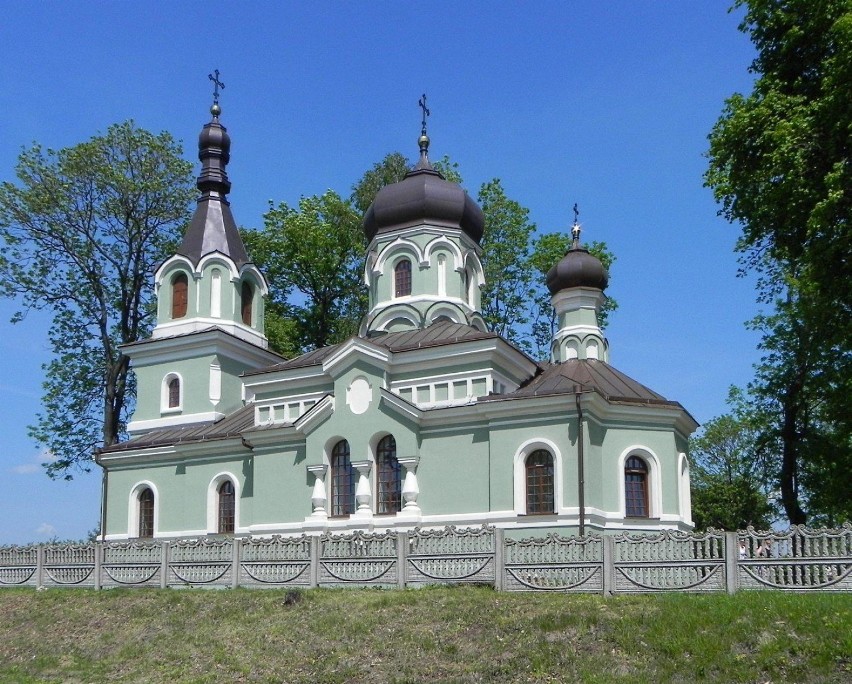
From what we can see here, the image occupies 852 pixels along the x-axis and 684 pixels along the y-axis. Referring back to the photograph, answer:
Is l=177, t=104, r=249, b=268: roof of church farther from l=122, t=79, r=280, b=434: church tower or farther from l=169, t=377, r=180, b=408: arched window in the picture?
l=169, t=377, r=180, b=408: arched window

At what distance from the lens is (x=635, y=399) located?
1981cm

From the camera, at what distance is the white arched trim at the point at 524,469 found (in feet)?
62.0

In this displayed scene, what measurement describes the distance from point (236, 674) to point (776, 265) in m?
18.5

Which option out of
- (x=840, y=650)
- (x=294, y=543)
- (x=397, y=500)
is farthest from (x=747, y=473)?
(x=840, y=650)

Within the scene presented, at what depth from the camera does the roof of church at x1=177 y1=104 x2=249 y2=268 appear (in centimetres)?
2673

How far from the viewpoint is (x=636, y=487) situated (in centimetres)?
1992

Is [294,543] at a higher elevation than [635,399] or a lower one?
lower

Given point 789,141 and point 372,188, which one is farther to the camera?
point 372,188

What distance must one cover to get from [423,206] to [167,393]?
858 centimetres

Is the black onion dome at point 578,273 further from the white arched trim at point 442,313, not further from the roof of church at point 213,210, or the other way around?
the roof of church at point 213,210

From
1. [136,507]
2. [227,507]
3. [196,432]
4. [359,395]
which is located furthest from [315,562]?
[136,507]

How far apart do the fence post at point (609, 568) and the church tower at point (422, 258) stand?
11348 millimetres

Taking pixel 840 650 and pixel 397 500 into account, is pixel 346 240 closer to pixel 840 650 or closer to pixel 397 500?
pixel 397 500

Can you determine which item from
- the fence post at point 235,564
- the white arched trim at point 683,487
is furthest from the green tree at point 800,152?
the fence post at point 235,564
